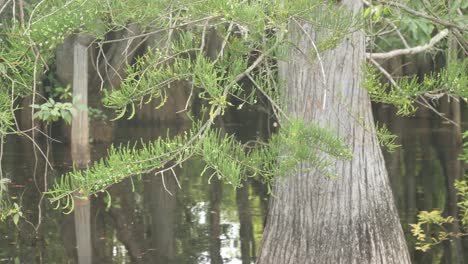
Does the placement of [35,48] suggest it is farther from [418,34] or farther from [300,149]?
[418,34]

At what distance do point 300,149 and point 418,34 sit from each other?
6.60 meters

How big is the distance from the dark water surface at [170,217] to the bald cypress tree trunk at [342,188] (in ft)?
6.71

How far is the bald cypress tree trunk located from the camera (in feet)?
23.4

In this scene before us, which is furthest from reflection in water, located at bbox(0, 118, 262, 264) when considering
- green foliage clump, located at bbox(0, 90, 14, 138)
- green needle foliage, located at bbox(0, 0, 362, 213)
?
green needle foliage, located at bbox(0, 0, 362, 213)

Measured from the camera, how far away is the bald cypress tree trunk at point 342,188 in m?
7.14

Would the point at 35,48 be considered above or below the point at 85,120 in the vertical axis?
below

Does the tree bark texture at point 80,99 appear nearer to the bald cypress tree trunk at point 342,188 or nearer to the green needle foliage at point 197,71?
the bald cypress tree trunk at point 342,188

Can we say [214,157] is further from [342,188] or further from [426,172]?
[426,172]

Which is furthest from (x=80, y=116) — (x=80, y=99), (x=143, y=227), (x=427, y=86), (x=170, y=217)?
(x=427, y=86)

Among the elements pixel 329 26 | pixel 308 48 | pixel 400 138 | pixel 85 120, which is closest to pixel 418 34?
pixel 308 48

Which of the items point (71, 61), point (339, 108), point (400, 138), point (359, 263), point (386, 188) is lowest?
point (359, 263)

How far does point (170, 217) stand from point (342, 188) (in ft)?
17.0

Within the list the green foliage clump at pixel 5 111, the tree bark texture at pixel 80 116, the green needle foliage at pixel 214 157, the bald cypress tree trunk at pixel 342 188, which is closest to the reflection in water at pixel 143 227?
the tree bark texture at pixel 80 116

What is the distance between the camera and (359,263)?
7203 millimetres
